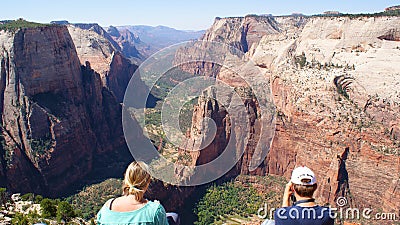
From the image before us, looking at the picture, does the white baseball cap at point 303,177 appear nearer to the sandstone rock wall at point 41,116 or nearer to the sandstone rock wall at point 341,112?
the sandstone rock wall at point 341,112

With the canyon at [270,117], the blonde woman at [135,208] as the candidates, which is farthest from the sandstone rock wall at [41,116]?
the blonde woman at [135,208]

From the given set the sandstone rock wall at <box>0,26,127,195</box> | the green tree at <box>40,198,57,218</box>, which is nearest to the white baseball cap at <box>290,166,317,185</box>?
the green tree at <box>40,198,57,218</box>

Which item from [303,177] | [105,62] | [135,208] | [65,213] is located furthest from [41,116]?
[303,177]

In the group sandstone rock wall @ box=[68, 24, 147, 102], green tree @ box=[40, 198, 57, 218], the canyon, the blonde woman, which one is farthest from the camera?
sandstone rock wall @ box=[68, 24, 147, 102]

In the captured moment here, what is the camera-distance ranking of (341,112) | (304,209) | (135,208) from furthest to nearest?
(341,112) < (304,209) < (135,208)

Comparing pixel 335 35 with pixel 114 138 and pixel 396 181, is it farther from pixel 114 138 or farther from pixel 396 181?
pixel 114 138

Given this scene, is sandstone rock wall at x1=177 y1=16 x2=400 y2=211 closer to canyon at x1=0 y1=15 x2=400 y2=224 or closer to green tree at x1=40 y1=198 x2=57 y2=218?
canyon at x1=0 y1=15 x2=400 y2=224

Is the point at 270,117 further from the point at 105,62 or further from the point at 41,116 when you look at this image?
the point at 105,62
